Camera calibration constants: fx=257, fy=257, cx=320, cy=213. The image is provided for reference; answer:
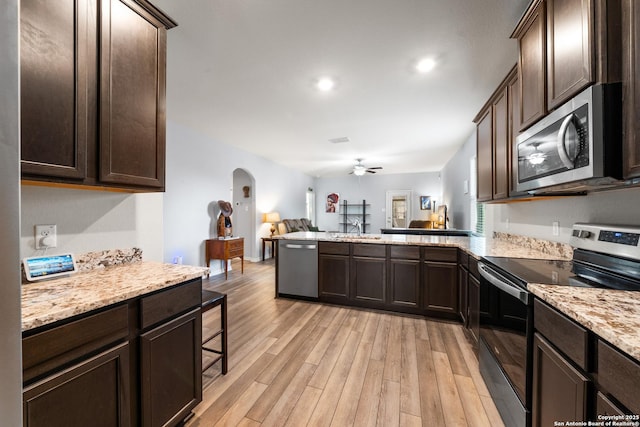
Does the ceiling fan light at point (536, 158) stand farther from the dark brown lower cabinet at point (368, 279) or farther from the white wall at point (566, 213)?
the dark brown lower cabinet at point (368, 279)

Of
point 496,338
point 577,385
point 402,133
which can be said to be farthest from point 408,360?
point 402,133

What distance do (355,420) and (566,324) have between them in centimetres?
121

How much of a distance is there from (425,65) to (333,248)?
2177mm

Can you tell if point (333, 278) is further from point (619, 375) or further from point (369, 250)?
point (619, 375)

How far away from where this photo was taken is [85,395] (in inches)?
38.2

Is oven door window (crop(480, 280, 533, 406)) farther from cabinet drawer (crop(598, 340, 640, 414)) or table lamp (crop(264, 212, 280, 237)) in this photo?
table lamp (crop(264, 212, 280, 237))

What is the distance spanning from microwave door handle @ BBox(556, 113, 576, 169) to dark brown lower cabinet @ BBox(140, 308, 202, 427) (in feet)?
6.63

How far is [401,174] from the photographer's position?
29.8ft

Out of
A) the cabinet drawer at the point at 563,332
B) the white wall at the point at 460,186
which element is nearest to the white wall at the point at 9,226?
the cabinet drawer at the point at 563,332

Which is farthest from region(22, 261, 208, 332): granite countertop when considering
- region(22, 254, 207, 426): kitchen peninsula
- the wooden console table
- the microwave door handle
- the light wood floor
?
the wooden console table

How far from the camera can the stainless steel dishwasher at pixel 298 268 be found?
336 cm

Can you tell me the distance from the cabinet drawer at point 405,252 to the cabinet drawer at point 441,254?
0.31 ft

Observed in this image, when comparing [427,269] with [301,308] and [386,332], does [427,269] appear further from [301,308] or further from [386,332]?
[301,308]

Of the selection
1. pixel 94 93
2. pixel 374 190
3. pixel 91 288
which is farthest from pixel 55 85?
pixel 374 190
